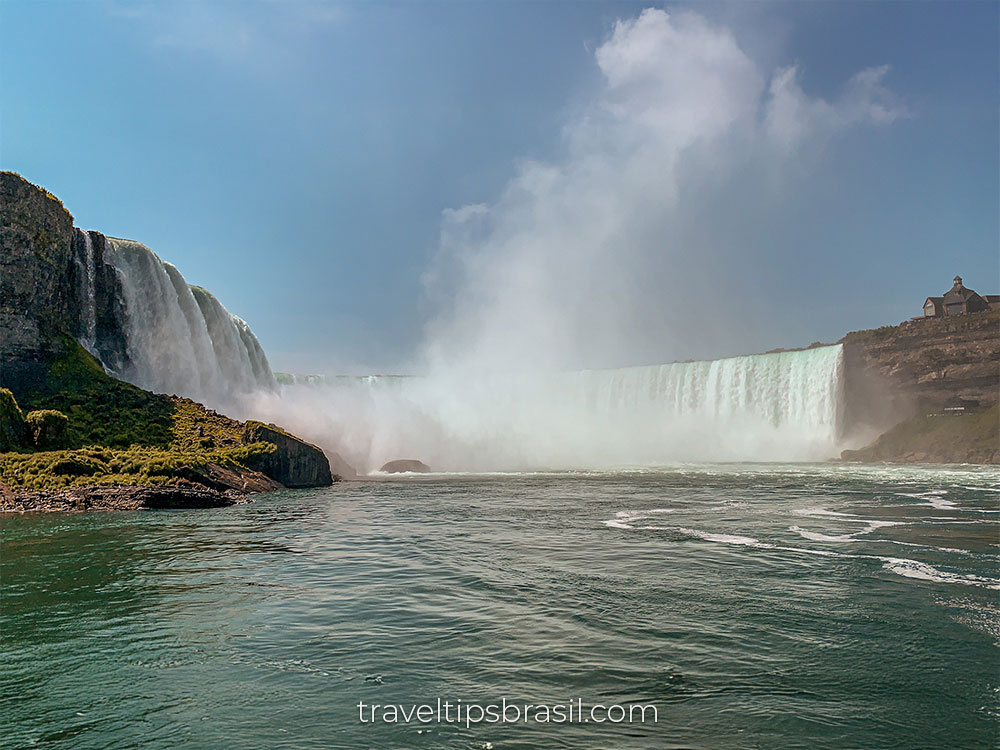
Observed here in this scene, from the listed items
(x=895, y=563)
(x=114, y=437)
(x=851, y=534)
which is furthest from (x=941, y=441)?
(x=114, y=437)

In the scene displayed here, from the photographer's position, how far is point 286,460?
1464 inches

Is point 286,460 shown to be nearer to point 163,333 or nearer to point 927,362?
point 163,333

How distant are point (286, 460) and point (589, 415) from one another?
50015 millimetres

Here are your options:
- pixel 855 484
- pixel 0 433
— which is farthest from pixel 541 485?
pixel 0 433

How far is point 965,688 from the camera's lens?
22.0ft

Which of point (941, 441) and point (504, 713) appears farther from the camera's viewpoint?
point (941, 441)

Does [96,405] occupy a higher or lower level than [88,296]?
lower

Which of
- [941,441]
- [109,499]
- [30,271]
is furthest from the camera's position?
[941,441]

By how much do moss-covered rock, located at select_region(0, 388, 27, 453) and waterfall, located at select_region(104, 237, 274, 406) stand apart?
17.7 m

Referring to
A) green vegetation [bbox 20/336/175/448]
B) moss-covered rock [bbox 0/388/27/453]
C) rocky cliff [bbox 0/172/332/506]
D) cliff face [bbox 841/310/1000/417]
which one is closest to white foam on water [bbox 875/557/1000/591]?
rocky cliff [bbox 0/172/332/506]

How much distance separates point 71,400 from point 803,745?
128 feet

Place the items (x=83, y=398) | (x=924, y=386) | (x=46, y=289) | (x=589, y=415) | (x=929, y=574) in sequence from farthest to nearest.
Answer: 1. (x=589, y=415)
2. (x=924, y=386)
3. (x=46, y=289)
4. (x=83, y=398)
5. (x=929, y=574)

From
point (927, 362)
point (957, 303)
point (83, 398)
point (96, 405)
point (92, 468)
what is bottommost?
point (92, 468)

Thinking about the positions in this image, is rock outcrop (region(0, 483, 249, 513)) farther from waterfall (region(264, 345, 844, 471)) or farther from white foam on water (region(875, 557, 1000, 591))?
waterfall (region(264, 345, 844, 471))
